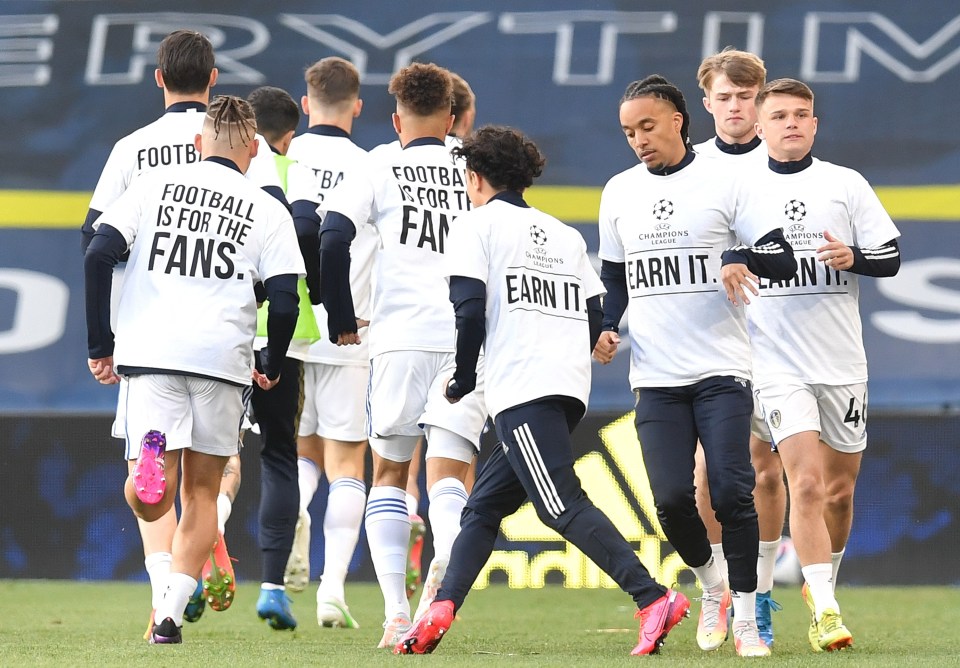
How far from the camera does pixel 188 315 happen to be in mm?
4977

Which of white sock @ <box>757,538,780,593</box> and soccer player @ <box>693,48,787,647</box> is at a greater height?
soccer player @ <box>693,48,787,647</box>

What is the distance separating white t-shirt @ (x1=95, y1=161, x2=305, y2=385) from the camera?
16.3 feet

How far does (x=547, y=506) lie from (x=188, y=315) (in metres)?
1.34

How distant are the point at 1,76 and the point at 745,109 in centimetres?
689

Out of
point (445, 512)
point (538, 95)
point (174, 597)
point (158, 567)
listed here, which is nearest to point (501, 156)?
point (445, 512)

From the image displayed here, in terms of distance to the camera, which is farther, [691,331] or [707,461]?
[691,331]

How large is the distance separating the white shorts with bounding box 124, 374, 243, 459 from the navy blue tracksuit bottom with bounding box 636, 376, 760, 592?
1.38m

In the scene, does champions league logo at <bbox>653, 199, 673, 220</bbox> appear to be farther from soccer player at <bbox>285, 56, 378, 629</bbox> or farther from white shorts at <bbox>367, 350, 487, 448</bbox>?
soccer player at <bbox>285, 56, 378, 629</bbox>

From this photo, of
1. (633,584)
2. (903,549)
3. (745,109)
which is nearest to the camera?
(633,584)

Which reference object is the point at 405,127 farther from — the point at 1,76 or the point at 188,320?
the point at 1,76

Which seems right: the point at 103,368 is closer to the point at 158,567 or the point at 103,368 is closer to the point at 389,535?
the point at 158,567

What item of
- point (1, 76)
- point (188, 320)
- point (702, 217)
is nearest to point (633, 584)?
point (702, 217)

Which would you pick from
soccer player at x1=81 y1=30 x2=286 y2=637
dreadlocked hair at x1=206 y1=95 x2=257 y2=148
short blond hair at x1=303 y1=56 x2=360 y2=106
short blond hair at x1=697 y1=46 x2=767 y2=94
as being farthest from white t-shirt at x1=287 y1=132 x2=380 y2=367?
short blond hair at x1=697 y1=46 x2=767 y2=94

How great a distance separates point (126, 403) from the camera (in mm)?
5086
